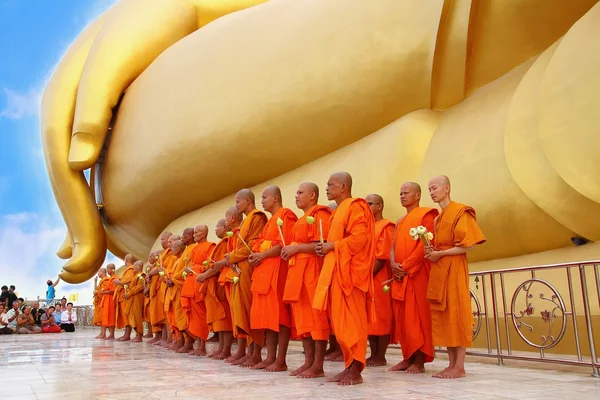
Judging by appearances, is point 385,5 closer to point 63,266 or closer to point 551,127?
point 551,127

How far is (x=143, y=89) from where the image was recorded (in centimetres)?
991

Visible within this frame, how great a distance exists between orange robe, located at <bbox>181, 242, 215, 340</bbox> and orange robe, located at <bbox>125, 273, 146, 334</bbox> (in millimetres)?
2651

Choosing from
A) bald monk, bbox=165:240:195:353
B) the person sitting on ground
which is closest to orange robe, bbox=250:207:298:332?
bald monk, bbox=165:240:195:353

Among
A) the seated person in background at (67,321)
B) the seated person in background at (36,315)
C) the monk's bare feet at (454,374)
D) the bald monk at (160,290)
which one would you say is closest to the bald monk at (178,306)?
the bald monk at (160,290)

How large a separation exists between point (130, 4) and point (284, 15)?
162 inches

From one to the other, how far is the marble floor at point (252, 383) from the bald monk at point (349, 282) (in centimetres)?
23

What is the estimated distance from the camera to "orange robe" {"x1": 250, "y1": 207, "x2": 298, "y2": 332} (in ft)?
16.1

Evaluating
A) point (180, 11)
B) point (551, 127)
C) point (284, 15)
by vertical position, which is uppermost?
point (180, 11)

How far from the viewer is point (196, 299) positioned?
21.6ft

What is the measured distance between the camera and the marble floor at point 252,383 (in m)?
3.56

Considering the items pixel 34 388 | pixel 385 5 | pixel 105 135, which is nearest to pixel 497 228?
pixel 385 5

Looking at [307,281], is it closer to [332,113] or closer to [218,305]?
[218,305]

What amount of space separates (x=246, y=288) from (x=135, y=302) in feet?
14.2

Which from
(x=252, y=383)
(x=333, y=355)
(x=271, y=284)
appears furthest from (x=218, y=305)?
(x=252, y=383)
